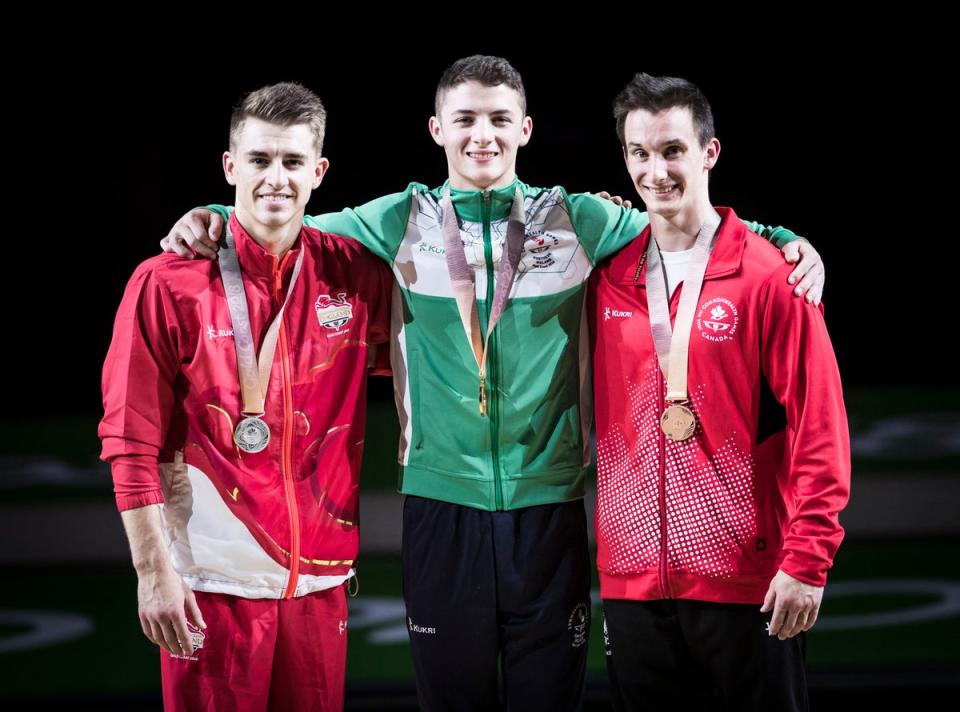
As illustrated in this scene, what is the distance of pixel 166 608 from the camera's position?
2.76 m

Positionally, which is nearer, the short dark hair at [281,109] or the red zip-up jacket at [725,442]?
the red zip-up jacket at [725,442]

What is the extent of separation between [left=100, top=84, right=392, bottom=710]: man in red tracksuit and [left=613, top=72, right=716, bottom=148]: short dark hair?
0.80 meters

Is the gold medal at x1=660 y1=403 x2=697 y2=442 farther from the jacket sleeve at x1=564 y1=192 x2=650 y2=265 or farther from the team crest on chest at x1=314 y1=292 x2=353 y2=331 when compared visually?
the team crest on chest at x1=314 y1=292 x2=353 y2=331

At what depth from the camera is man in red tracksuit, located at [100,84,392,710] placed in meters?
2.78

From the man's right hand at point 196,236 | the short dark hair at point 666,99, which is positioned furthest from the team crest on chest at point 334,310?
the short dark hair at point 666,99

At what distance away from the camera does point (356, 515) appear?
3018 millimetres

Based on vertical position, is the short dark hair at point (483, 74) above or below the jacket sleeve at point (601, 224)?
above

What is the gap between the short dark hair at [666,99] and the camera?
2.82 m

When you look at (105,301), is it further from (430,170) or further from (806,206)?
(806,206)

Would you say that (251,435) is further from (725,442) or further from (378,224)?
(725,442)

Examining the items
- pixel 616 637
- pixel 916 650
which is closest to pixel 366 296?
pixel 616 637

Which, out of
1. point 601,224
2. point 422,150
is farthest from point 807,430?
point 422,150

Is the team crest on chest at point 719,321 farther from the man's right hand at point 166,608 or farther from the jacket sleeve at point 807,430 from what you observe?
the man's right hand at point 166,608

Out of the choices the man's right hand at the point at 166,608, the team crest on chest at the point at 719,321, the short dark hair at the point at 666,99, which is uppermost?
the short dark hair at the point at 666,99
